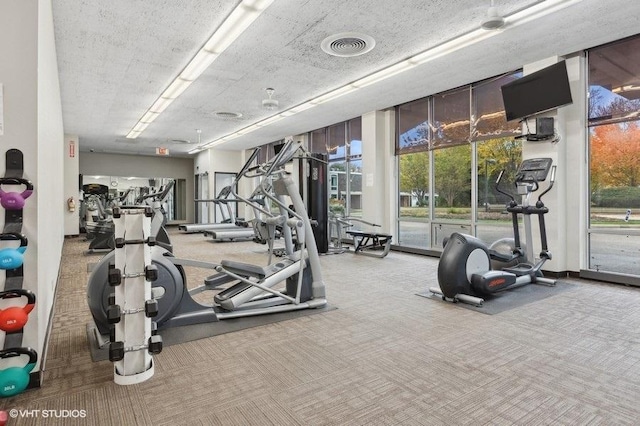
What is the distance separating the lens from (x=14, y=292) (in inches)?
84.1

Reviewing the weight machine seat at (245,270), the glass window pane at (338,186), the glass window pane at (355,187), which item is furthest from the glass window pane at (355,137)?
the weight machine seat at (245,270)

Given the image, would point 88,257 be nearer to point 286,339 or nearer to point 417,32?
point 286,339

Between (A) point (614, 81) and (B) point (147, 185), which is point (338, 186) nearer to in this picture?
(A) point (614, 81)

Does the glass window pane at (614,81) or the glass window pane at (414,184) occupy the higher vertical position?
the glass window pane at (614,81)

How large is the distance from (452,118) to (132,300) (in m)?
6.72

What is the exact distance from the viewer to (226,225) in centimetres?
1098

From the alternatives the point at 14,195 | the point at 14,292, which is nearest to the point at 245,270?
the point at 14,292

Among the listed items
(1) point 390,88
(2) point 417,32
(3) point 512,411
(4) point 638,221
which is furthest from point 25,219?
(4) point 638,221

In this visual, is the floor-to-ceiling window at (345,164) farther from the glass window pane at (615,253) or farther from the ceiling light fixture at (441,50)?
the glass window pane at (615,253)

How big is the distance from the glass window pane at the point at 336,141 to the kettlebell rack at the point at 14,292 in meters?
8.46

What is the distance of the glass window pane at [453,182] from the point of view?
719 centimetres

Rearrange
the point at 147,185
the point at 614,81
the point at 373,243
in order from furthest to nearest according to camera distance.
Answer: the point at 147,185 → the point at 373,243 → the point at 614,81

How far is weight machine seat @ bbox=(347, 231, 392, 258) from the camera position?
751 cm

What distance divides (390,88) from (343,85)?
0.89m
